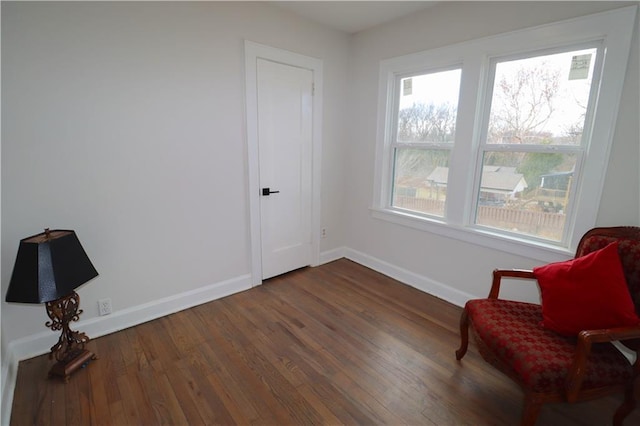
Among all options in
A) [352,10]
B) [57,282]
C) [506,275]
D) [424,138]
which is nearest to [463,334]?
[506,275]

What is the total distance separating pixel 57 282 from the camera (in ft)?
5.51

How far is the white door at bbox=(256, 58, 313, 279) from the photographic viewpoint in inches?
110

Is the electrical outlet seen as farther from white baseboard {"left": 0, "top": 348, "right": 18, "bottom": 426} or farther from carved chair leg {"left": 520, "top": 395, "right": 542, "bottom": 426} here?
carved chair leg {"left": 520, "top": 395, "right": 542, "bottom": 426}

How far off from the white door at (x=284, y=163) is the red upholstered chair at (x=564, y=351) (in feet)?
6.37

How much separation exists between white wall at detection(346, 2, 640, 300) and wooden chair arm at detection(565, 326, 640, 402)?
0.86 metres

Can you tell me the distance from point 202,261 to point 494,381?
233cm

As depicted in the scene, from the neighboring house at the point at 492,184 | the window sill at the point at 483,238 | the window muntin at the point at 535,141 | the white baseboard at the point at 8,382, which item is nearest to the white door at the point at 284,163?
the window sill at the point at 483,238

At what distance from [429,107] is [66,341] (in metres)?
3.31

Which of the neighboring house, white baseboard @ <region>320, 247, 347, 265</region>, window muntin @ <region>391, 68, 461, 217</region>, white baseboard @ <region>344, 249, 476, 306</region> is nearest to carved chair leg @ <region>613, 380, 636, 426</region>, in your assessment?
white baseboard @ <region>344, 249, 476, 306</region>

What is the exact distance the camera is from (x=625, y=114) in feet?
5.85

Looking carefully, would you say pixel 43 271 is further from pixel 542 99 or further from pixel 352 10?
pixel 542 99

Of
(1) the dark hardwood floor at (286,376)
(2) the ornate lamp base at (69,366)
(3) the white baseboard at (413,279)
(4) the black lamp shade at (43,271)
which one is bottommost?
(1) the dark hardwood floor at (286,376)

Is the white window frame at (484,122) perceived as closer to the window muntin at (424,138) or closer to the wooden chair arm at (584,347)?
the window muntin at (424,138)

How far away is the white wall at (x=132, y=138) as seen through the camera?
181 centimetres
